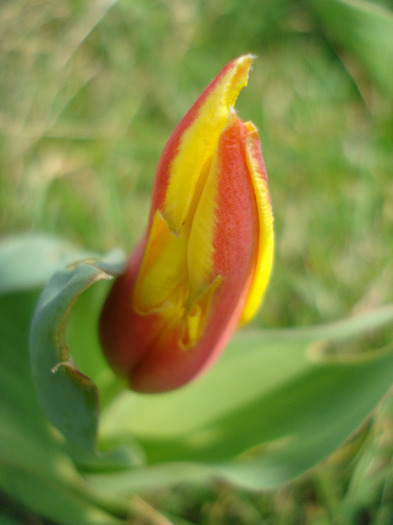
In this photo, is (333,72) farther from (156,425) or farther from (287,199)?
(156,425)

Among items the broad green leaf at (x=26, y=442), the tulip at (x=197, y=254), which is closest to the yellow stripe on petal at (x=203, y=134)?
the tulip at (x=197, y=254)

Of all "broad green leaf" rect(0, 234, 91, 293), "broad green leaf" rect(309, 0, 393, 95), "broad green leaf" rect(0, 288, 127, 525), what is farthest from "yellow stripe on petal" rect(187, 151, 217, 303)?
"broad green leaf" rect(309, 0, 393, 95)

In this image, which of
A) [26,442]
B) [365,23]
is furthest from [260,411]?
[365,23]

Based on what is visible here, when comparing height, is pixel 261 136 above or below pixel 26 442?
above

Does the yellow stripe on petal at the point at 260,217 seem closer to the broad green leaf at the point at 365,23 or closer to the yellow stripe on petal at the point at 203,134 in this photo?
the yellow stripe on petal at the point at 203,134

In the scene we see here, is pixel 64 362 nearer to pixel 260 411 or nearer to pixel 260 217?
pixel 260 217

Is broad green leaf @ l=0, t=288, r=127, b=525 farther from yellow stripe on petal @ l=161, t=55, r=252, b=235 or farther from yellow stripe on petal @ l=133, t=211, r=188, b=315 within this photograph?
yellow stripe on petal @ l=161, t=55, r=252, b=235

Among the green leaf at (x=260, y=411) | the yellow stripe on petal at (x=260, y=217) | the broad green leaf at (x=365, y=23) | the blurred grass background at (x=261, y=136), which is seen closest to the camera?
the yellow stripe on petal at (x=260, y=217)
